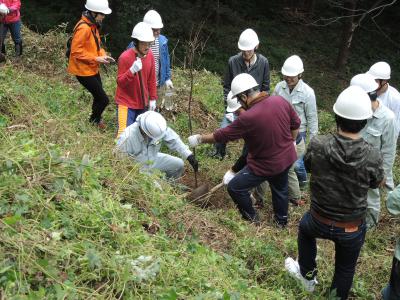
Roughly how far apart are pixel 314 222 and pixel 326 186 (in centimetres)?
34

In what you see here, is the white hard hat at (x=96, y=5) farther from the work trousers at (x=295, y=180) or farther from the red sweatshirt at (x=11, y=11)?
the red sweatshirt at (x=11, y=11)

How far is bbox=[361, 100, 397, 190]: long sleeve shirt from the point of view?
455 centimetres

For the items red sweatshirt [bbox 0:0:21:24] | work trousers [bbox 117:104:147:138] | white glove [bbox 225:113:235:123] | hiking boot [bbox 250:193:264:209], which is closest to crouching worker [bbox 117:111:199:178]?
work trousers [bbox 117:104:147:138]

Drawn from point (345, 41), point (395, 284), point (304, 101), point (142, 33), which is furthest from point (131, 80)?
point (345, 41)

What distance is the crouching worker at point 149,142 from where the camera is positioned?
4.78m

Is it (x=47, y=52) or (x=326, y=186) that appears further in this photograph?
(x=47, y=52)

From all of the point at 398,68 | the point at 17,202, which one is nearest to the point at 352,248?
the point at 17,202

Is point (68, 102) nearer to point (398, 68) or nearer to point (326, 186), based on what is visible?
point (326, 186)

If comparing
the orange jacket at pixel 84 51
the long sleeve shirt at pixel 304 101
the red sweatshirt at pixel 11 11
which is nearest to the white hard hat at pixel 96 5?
the orange jacket at pixel 84 51

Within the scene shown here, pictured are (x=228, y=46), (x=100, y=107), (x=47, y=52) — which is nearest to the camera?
Answer: (x=100, y=107)

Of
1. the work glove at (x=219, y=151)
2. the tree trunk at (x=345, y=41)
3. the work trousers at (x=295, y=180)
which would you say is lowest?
the tree trunk at (x=345, y=41)

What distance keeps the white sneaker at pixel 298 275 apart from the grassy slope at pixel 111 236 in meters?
0.08

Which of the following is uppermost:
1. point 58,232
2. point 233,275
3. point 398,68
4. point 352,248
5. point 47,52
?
point 58,232

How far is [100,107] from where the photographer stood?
242 inches
